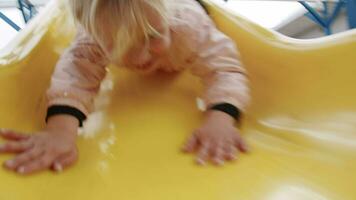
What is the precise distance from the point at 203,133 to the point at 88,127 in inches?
6.9

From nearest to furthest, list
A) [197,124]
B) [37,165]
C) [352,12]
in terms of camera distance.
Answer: [37,165] < [197,124] < [352,12]

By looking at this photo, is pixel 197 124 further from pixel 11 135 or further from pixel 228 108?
pixel 11 135

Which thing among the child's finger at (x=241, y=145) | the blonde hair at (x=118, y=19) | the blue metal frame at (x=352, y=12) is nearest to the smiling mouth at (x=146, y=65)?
the blonde hair at (x=118, y=19)

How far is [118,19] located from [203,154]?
204 mm

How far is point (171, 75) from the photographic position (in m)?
0.83

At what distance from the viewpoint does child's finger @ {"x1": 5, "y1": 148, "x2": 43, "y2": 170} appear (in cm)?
59

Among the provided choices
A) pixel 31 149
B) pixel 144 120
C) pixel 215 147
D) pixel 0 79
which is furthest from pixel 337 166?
pixel 0 79

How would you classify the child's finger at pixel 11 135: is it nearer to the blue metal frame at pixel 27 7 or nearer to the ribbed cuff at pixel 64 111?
the ribbed cuff at pixel 64 111

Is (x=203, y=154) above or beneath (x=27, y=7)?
above

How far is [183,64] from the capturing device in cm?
81

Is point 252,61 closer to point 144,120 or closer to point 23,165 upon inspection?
point 144,120

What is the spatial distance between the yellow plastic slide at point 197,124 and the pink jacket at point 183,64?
4cm

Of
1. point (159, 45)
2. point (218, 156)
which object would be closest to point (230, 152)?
point (218, 156)

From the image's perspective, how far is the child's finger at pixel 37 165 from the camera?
586 mm
